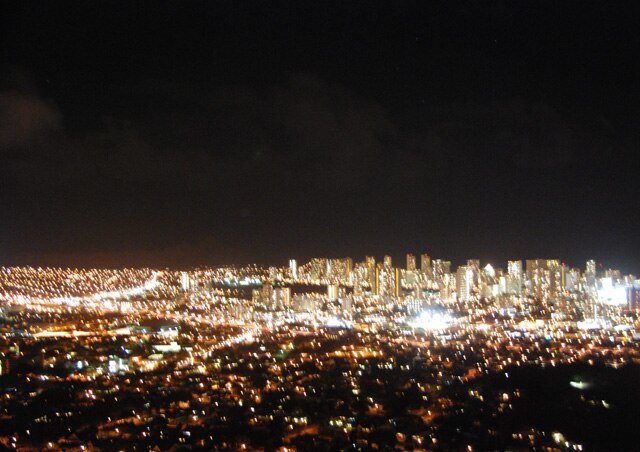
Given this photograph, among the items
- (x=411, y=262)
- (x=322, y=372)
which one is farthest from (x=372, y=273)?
(x=322, y=372)

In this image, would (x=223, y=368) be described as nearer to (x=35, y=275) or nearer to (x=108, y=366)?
(x=108, y=366)

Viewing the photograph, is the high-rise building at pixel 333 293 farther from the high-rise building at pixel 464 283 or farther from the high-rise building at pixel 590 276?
the high-rise building at pixel 590 276

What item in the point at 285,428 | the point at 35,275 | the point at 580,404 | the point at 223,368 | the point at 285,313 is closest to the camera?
the point at 285,428

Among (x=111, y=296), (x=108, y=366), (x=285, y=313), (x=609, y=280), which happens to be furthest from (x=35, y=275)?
(x=609, y=280)

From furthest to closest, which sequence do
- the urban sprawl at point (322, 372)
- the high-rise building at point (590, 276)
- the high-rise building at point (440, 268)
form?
1. the high-rise building at point (440, 268)
2. the high-rise building at point (590, 276)
3. the urban sprawl at point (322, 372)

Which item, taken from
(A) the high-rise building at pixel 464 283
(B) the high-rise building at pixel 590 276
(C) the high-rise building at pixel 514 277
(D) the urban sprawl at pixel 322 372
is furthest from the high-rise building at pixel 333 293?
(B) the high-rise building at pixel 590 276

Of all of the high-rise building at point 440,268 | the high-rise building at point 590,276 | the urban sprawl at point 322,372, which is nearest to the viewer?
the urban sprawl at point 322,372

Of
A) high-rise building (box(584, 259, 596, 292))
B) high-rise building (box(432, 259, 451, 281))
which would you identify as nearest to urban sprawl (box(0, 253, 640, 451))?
high-rise building (box(584, 259, 596, 292))

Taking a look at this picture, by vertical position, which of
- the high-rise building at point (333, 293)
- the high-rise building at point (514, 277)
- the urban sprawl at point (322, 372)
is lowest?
the urban sprawl at point (322, 372)

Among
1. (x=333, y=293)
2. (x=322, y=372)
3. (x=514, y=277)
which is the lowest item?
(x=322, y=372)

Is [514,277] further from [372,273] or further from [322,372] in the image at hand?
[322,372]

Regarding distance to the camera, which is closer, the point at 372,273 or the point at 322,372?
the point at 322,372
